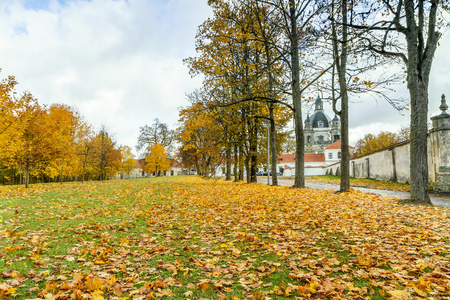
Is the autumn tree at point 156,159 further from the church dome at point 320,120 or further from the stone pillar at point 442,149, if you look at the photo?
the church dome at point 320,120

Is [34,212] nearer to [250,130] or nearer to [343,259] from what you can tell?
[343,259]

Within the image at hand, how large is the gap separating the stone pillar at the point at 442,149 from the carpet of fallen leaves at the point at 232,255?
31.2 feet

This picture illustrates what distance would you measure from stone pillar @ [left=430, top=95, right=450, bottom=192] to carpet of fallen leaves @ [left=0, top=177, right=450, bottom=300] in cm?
950

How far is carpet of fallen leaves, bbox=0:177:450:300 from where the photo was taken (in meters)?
3.16

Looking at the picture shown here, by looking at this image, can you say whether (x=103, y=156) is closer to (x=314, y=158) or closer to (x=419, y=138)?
(x=419, y=138)

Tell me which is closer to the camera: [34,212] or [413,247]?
[413,247]

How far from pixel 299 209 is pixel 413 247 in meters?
3.55

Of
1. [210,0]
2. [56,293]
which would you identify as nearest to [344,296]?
[56,293]

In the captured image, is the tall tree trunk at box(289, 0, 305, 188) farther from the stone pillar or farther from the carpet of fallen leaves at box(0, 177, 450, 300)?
the stone pillar

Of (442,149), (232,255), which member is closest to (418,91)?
(232,255)

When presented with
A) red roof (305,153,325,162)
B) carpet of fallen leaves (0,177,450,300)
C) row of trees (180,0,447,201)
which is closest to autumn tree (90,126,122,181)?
row of trees (180,0,447,201)

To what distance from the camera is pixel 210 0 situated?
52.2ft

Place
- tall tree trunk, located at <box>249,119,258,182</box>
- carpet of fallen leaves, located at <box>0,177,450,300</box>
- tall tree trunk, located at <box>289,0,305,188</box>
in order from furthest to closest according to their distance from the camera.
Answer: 1. tall tree trunk, located at <box>249,119,258,182</box>
2. tall tree trunk, located at <box>289,0,305,188</box>
3. carpet of fallen leaves, located at <box>0,177,450,300</box>

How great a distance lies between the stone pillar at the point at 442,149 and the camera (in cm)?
1440
